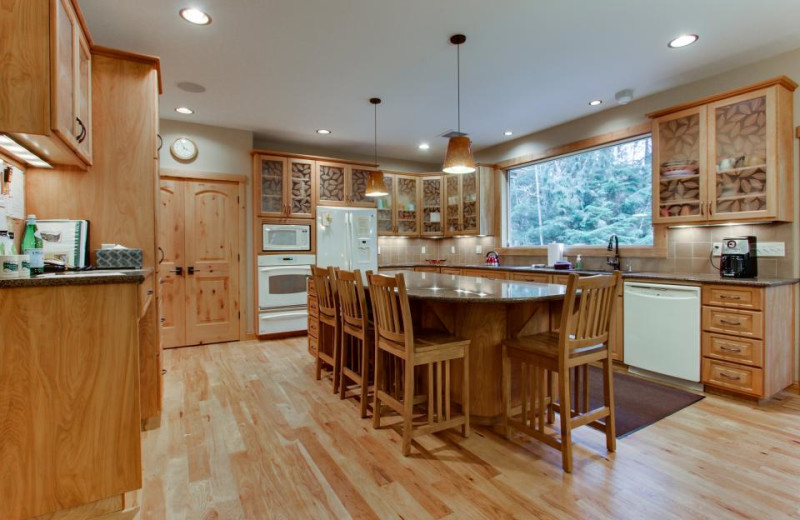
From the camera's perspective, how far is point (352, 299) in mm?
2768

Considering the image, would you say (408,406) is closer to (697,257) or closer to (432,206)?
(697,257)

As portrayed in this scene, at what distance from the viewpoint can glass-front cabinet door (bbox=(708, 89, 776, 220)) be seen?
2969 millimetres

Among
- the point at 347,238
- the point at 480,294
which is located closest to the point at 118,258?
the point at 480,294

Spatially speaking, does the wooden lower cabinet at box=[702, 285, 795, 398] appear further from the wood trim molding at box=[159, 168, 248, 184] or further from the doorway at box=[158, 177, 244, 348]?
the wood trim molding at box=[159, 168, 248, 184]

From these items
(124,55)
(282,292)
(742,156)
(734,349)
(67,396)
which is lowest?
(734,349)

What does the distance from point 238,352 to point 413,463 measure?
298cm

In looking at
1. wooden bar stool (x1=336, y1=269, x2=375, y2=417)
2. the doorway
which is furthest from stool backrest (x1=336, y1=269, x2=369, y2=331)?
the doorway

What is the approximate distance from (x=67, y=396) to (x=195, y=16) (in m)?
2.33

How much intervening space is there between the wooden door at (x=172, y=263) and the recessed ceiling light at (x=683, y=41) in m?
4.97

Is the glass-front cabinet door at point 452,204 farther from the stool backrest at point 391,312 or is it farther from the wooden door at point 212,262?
the stool backrest at point 391,312

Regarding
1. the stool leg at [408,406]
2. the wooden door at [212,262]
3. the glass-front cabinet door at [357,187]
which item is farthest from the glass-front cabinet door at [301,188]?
the stool leg at [408,406]

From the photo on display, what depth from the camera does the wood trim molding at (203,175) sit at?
4515 mm

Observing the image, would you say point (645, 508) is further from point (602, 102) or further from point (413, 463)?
point (602, 102)

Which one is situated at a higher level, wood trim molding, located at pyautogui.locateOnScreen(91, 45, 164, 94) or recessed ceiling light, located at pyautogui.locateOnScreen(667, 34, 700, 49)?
recessed ceiling light, located at pyautogui.locateOnScreen(667, 34, 700, 49)
